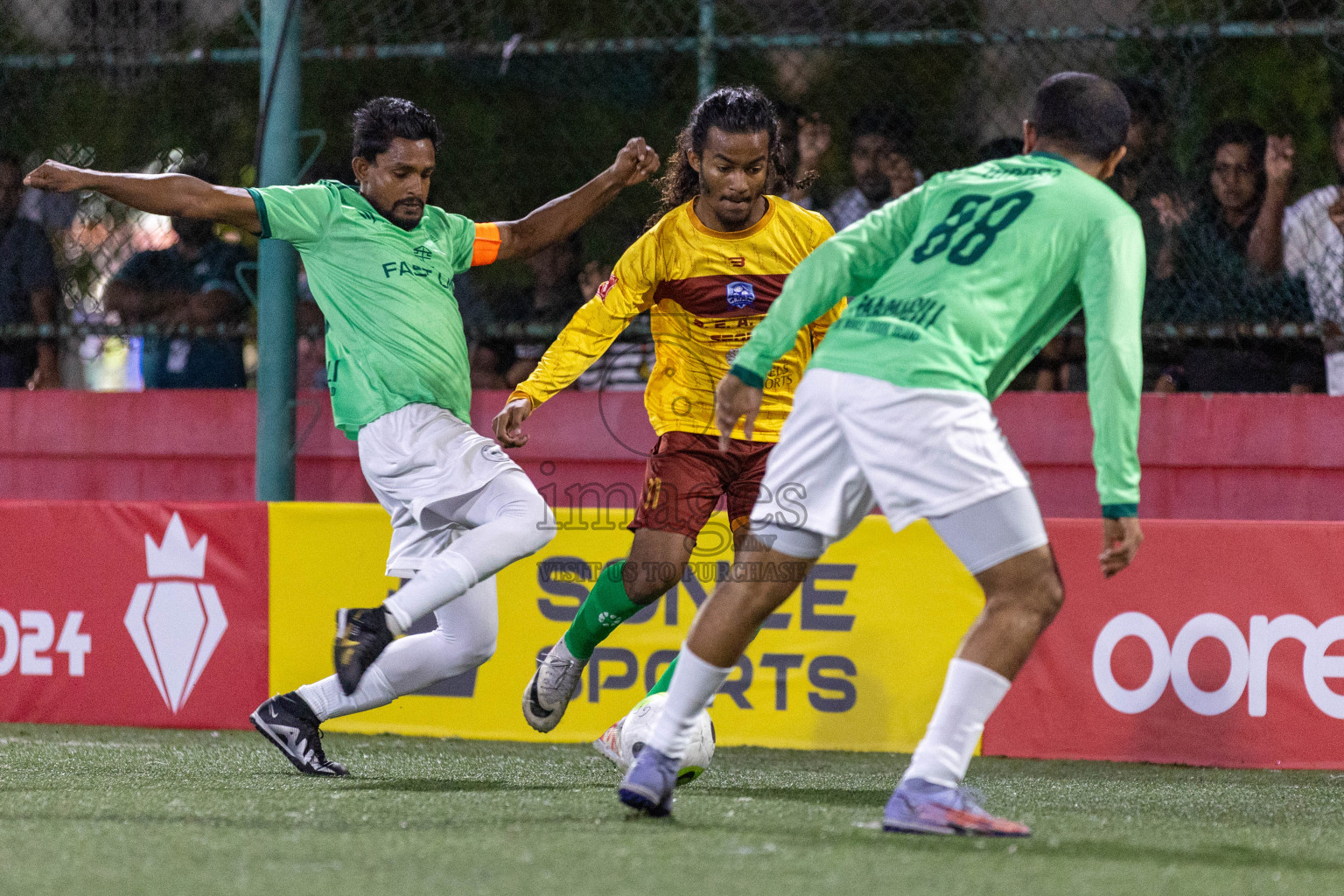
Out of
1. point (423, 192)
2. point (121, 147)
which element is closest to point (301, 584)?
point (423, 192)

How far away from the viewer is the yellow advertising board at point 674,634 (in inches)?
249

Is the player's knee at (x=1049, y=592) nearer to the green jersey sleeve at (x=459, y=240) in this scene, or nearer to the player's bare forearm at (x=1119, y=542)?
the player's bare forearm at (x=1119, y=542)

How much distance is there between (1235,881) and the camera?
336cm

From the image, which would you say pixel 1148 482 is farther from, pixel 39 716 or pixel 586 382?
pixel 39 716

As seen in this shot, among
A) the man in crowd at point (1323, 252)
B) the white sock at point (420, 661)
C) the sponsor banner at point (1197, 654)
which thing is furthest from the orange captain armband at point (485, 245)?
the man in crowd at point (1323, 252)

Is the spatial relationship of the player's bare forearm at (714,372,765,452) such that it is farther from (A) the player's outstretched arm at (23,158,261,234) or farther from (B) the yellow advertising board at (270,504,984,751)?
(B) the yellow advertising board at (270,504,984,751)

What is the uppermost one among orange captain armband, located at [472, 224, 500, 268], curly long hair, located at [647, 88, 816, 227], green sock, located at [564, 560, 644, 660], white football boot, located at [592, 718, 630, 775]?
curly long hair, located at [647, 88, 816, 227]

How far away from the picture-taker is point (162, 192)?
4.84 meters

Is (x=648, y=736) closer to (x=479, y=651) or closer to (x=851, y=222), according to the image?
(x=479, y=651)

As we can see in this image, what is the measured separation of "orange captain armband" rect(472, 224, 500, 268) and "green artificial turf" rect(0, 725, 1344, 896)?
1.77 m

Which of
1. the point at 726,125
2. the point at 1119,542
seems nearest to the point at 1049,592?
the point at 1119,542

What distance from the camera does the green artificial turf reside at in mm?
3236

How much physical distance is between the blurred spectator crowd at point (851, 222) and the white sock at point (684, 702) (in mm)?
2939

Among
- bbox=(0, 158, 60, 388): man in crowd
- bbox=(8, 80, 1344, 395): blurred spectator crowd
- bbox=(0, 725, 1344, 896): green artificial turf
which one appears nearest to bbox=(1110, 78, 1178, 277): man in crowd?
bbox=(8, 80, 1344, 395): blurred spectator crowd
